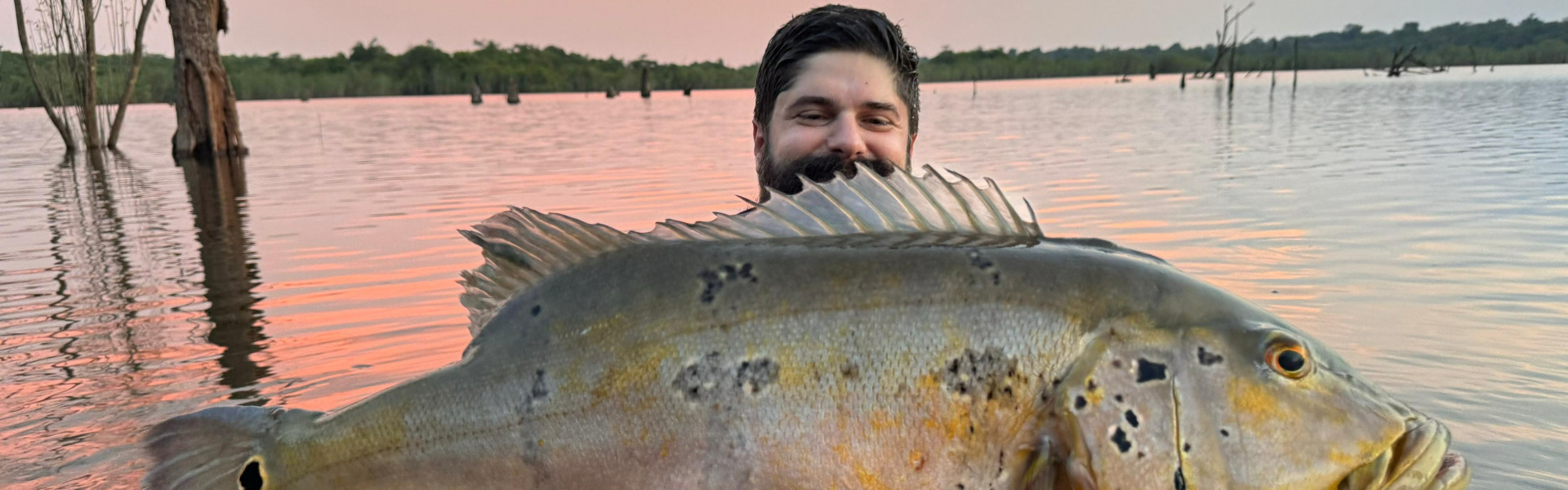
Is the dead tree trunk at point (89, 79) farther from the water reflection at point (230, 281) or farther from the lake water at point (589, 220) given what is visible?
the water reflection at point (230, 281)

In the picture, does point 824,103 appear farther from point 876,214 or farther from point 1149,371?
point 1149,371

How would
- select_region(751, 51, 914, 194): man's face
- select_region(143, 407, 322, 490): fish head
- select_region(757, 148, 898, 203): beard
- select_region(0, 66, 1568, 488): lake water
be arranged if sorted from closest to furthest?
select_region(143, 407, 322, 490): fish head < select_region(757, 148, 898, 203): beard < select_region(751, 51, 914, 194): man's face < select_region(0, 66, 1568, 488): lake water

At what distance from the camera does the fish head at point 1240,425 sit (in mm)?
1623

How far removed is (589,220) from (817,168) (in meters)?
9.29

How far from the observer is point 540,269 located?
206 cm

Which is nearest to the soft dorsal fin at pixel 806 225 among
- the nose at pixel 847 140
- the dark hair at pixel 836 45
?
the nose at pixel 847 140

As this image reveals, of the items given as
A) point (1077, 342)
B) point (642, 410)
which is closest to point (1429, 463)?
point (1077, 342)

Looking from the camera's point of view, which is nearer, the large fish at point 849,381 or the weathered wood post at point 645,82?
Answer: the large fish at point 849,381

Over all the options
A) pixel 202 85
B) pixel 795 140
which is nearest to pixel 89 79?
pixel 202 85

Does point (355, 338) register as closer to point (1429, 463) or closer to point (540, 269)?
point (540, 269)

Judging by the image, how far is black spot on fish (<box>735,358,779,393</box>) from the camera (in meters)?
1.77

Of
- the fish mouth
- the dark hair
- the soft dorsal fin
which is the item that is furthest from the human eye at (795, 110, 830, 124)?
the fish mouth

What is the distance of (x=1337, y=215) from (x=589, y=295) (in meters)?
11.4

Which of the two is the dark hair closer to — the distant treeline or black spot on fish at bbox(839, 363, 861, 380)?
black spot on fish at bbox(839, 363, 861, 380)
